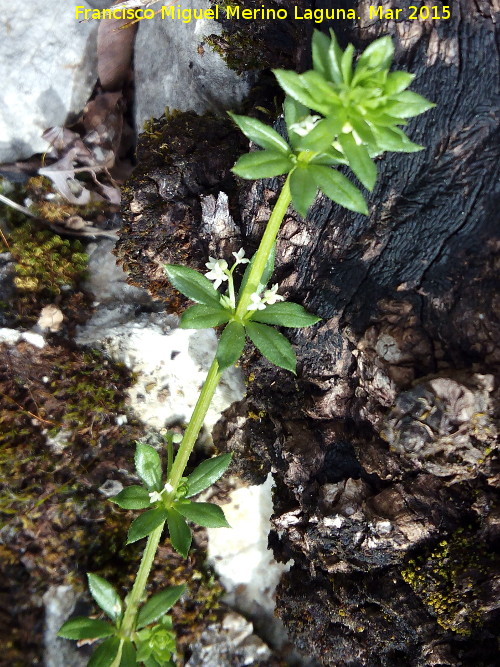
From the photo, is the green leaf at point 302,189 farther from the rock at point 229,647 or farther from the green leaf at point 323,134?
the rock at point 229,647

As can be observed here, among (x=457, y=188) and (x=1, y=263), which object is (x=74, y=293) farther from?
(x=457, y=188)

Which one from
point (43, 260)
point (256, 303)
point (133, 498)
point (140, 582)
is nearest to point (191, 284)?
point (256, 303)

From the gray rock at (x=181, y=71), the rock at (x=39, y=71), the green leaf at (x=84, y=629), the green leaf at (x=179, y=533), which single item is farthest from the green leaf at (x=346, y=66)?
the green leaf at (x=84, y=629)

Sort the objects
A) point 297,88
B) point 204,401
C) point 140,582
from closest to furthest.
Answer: point 297,88 → point 204,401 → point 140,582

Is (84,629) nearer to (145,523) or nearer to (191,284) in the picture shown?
(145,523)

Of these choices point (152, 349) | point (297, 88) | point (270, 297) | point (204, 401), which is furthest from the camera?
point (152, 349)

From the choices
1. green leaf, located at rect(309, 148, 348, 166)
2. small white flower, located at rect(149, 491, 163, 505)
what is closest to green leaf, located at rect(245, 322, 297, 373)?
green leaf, located at rect(309, 148, 348, 166)

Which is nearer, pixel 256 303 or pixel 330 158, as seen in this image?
pixel 330 158
